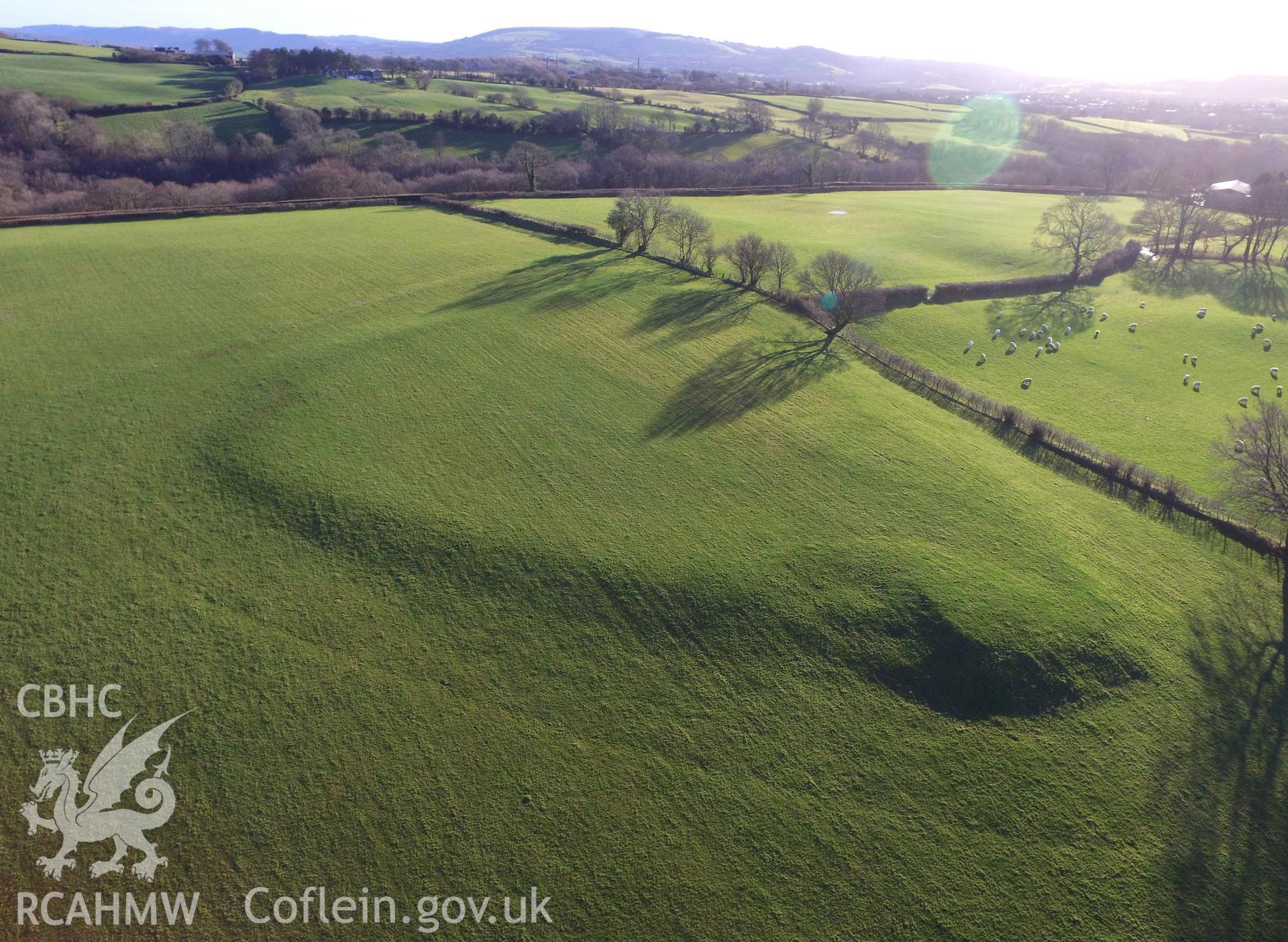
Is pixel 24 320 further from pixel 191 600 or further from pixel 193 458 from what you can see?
pixel 191 600

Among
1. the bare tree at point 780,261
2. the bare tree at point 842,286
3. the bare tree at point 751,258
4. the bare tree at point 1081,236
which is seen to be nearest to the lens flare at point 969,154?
the bare tree at point 1081,236

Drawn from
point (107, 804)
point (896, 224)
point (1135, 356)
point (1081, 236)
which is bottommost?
point (107, 804)

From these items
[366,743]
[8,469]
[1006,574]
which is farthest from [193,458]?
[1006,574]

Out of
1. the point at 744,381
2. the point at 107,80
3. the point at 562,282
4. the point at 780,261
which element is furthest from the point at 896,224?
the point at 107,80

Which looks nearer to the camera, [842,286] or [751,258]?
[842,286]

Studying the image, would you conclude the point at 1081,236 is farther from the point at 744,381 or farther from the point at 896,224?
the point at 744,381

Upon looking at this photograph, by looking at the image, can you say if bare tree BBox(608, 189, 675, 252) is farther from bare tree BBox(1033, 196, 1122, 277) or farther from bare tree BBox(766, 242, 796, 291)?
bare tree BBox(1033, 196, 1122, 277)

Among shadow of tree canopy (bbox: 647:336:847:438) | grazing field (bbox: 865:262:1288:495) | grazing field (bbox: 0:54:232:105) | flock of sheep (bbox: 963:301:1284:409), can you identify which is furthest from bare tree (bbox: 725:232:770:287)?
grazing field (bbox: 0:54:232:105)
